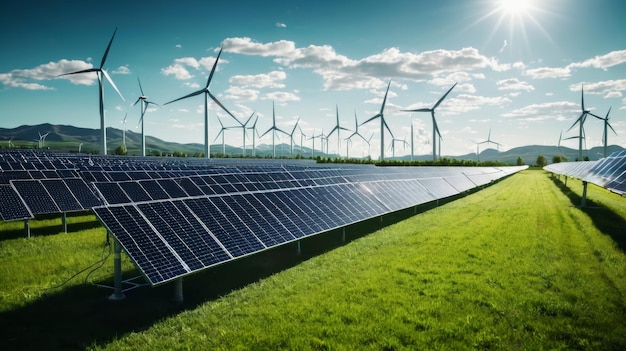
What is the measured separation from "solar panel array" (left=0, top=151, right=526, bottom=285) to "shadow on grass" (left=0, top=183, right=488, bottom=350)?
1426 mm

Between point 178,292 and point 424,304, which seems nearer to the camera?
point 424,304

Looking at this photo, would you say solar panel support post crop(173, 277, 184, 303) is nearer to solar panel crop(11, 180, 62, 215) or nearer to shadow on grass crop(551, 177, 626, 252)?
solar panel crop(11, 180, 62, 215)

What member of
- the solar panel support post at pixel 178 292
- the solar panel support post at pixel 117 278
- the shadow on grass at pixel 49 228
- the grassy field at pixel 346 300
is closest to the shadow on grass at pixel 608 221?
the grassy field at pixel 346 300

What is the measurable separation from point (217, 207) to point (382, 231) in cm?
1076

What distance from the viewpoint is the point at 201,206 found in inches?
518

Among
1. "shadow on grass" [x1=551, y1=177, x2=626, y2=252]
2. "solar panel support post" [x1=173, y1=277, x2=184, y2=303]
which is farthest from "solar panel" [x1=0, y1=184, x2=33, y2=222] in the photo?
"shadow on grass" [x1=551, y1=177, x2=626, y2=252]

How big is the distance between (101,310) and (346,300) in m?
7.02

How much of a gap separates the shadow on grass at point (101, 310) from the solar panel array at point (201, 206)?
1.43 m

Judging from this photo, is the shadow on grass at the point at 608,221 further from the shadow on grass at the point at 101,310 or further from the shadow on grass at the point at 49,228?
the shadow on grass at the point at 49,228

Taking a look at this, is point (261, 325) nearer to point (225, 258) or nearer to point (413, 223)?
point (225, 258)

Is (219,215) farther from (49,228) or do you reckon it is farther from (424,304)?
(49,228)

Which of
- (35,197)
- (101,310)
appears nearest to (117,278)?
(101,310)

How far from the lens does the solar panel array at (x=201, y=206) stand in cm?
1011

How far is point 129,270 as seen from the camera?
13.6m
